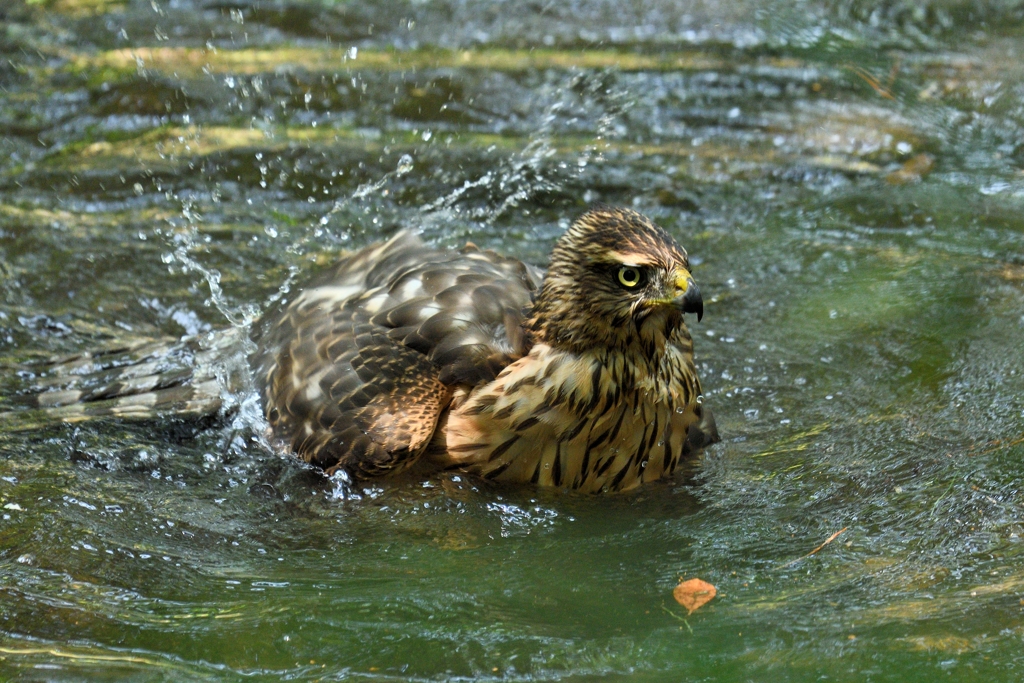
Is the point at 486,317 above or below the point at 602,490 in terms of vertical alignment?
above

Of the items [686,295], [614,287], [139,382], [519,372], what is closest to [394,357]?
[519,372]

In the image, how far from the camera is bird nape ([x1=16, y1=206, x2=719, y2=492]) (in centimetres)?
436

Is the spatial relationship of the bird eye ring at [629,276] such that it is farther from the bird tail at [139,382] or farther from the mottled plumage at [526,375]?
the bird tail at [139,382]

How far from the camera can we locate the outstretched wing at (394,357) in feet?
15.0

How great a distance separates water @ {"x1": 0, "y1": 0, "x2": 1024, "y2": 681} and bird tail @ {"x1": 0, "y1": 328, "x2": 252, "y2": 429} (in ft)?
0.49

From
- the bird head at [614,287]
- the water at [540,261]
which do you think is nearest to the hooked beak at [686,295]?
the bird head at [614,287]

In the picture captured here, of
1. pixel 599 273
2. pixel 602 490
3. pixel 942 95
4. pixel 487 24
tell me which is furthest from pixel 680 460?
pixel 487 24

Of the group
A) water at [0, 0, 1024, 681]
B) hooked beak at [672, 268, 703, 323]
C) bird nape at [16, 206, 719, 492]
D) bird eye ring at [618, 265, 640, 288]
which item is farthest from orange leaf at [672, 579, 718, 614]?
bird eye ring at [618, 265, 640, 288]

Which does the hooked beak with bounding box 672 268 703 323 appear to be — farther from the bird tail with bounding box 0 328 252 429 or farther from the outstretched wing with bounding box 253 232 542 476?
the bird tail with bounding box 0 328 252 429

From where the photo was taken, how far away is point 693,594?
12.5 ft

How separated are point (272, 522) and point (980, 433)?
2995 millimetres

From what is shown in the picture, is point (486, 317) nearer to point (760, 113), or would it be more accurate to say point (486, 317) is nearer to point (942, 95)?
point (760, 113)

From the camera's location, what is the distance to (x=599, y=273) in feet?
14.2

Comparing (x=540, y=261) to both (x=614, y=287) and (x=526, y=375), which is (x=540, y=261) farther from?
(x=614, y=287)
